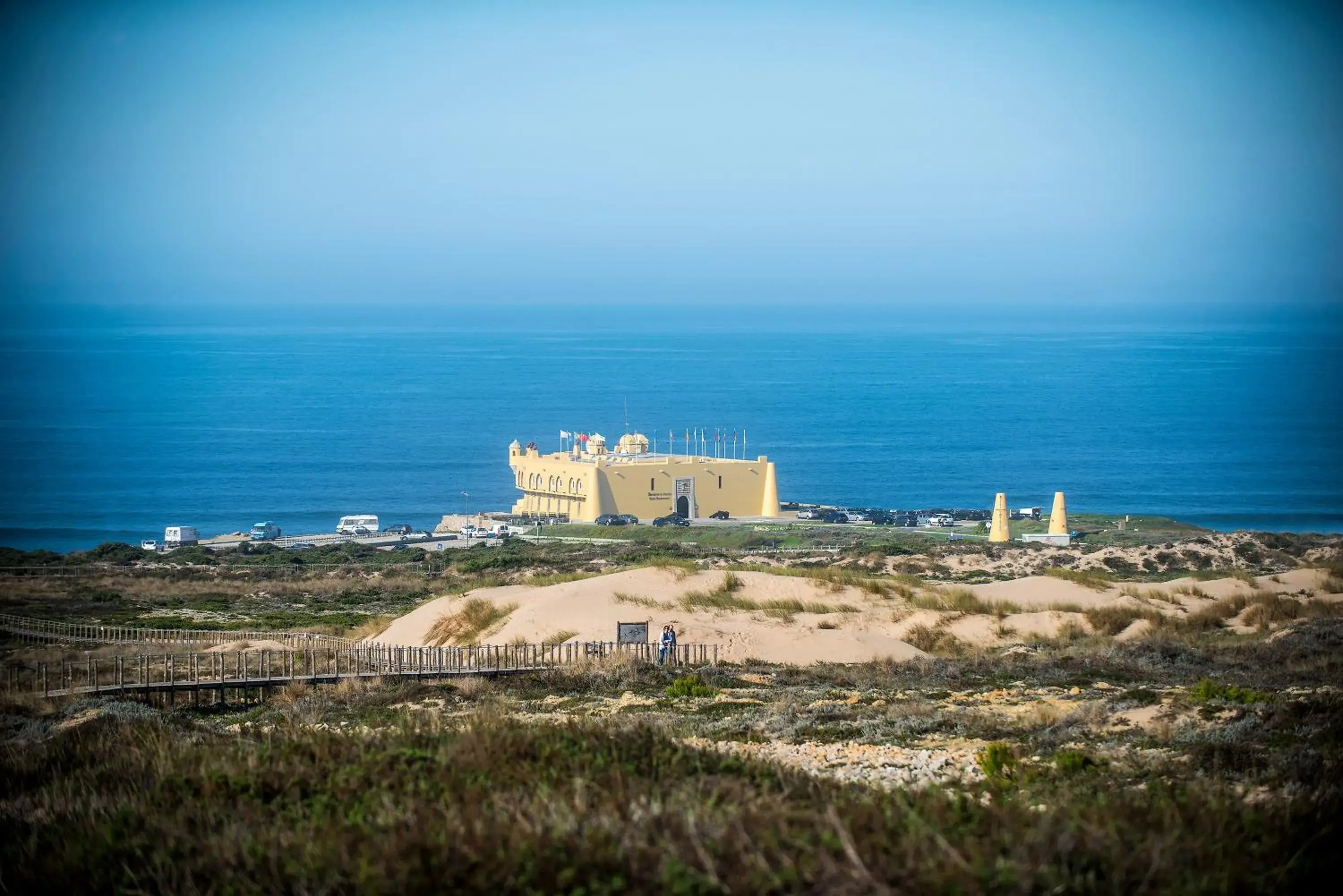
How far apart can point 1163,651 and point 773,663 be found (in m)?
4.94

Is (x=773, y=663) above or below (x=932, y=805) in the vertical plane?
below

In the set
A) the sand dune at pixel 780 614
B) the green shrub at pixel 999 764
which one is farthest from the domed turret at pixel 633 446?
the green shrub at pixel 999 764

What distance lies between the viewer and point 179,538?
55719mm

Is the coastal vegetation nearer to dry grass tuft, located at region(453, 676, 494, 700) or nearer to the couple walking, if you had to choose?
dry grass tuft, located at region(453, 676, 494, 700)

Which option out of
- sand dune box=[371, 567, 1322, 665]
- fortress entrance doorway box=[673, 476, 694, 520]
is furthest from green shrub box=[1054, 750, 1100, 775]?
fortress entrance doorway box=[673, 476, 694, 520]

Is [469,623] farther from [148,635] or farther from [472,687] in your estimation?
[472,687]

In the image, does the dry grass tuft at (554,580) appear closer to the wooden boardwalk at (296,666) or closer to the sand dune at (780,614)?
the sand dune at (780,614)

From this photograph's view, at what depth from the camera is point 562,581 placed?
1073 inches

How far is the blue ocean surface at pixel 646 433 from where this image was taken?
79938mm

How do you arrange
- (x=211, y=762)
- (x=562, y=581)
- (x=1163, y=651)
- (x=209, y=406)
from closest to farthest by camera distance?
(x=211, y=762)
(x=1163, y=651)
(x=562, y=581)
(x=209, y=406)

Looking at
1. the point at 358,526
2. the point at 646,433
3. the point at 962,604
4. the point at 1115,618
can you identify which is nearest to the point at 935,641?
the point at 962,604

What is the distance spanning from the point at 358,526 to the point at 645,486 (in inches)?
493

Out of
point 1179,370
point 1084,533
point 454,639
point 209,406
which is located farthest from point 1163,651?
point 1179,370

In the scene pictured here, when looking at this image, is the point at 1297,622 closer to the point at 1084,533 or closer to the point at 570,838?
the point at 570,838
